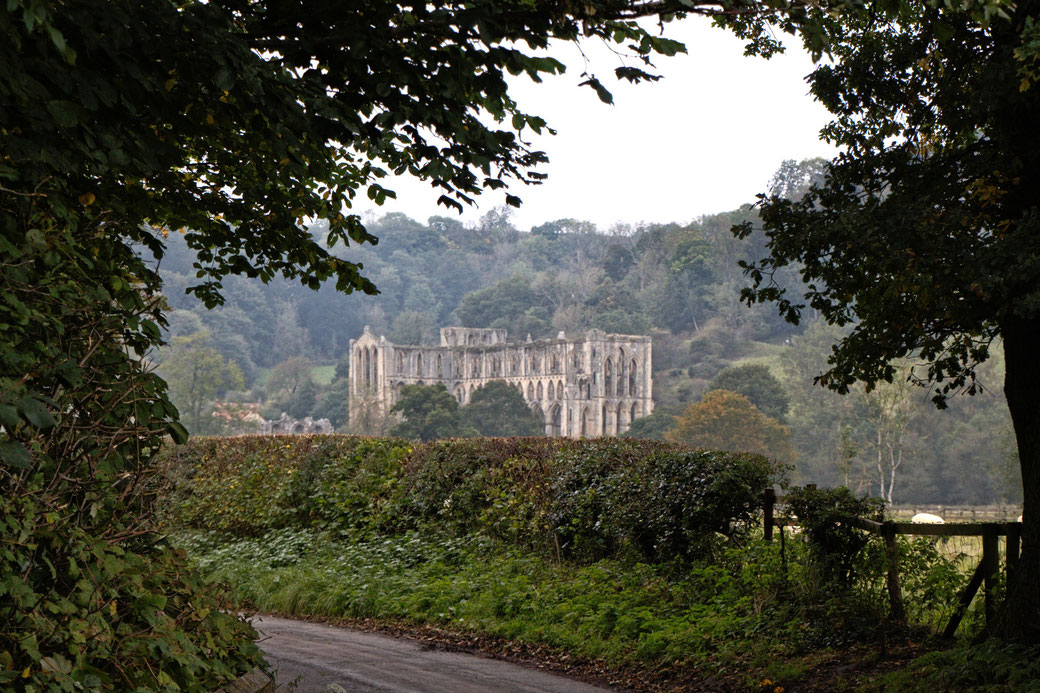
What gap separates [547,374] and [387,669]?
76898 mm

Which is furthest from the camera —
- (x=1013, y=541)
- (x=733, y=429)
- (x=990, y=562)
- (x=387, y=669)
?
(x=733, y=429)

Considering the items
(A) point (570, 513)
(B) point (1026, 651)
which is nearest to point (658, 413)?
(A) point (570, 513)

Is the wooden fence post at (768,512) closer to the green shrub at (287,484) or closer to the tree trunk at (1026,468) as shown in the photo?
A: the tree trunk at (1026,468)

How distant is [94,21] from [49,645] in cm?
315

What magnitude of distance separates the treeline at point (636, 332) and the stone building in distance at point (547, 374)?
3.62m

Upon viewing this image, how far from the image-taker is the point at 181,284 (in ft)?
342

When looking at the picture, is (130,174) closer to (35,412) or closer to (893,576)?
(35,412)

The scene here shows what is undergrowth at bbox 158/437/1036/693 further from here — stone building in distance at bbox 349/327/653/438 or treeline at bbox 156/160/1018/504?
stone building in distance at bbox 349/327/653/438

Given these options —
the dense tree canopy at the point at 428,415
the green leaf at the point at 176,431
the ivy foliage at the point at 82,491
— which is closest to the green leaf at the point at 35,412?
the ivy foliage at the point at 82,491

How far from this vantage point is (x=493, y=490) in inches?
591

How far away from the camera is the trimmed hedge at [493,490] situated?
12.0m

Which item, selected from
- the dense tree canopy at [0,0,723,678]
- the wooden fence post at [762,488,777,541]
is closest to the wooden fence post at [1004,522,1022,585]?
the wooden fence post at [762,488,777,541]

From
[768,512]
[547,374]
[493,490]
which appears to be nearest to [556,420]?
[547,374]

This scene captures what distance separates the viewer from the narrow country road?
883 cm
